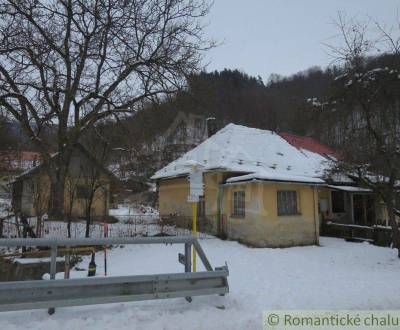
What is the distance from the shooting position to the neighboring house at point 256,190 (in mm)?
15344

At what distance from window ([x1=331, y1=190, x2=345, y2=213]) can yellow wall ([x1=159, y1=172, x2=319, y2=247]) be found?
689cm

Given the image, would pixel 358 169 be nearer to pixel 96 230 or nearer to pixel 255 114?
pixel 96 230

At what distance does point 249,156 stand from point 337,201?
770cm

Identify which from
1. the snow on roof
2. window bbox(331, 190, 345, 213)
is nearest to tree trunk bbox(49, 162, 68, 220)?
the snow on roof

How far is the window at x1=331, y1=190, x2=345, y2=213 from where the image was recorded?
23.2m

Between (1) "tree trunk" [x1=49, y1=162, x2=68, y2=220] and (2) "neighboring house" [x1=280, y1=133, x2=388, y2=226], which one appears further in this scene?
(2) "neighboring house" [x1=280, y1=133, x2=388, y2=226]

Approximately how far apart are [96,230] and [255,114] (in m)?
24.8

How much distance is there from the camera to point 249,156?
19.2m

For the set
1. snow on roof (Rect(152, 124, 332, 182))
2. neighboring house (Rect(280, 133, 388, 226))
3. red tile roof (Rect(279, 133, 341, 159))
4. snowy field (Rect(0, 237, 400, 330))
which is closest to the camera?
snowy field (Rect(0, 237, 400, 330))

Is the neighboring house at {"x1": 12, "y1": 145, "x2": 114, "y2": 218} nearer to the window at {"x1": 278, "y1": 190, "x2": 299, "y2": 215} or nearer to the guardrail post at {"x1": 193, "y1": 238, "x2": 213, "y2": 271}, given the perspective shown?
the window at {"x1": 278, "y1": 190, "x2": 299, "y2": 215}

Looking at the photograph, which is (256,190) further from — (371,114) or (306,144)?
(306,144)

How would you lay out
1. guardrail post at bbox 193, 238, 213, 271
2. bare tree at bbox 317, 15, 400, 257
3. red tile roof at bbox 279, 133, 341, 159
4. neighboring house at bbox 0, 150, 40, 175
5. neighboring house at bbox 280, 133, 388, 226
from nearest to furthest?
guardrail post at bbox 193, 238, 213, 271, bare tree at bbox 317, 15, 400, 257, neighboring house at bbox 0, 150, 40, 175, neighboring house at bbox 280, 133, 388, 226, red tile roof at bbox 279, 133, 341, 159

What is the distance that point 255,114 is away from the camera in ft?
125

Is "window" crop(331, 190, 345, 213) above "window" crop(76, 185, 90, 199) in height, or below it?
below
